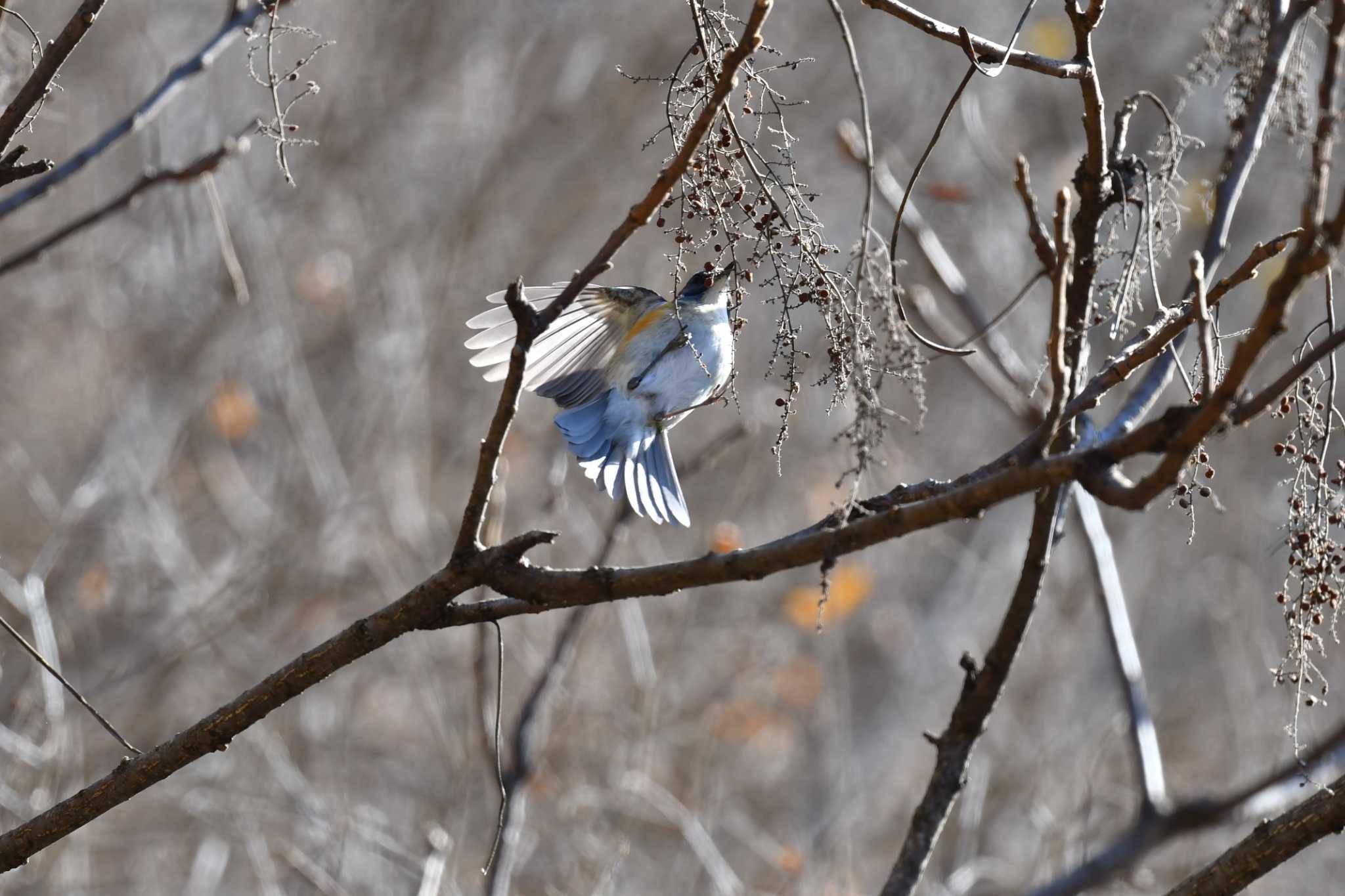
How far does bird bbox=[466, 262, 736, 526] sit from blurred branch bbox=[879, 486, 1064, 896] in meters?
0.81

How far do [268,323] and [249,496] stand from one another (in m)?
0.91

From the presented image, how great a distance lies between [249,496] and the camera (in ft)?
20.0

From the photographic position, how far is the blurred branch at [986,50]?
1.52 m

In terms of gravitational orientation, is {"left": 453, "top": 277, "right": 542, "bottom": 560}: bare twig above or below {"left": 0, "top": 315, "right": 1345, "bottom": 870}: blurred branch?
above

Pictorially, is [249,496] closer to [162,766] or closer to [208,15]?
[208,15]

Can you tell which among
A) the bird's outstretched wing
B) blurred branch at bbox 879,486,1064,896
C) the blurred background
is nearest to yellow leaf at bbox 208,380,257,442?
the blurred background

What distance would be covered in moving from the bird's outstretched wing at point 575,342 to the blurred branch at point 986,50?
53.7 inches

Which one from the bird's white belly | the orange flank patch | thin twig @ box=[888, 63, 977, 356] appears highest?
the orange flank patch

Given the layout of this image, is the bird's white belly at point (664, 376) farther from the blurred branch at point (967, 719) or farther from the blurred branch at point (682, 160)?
the blurred branch at point (682, 160)

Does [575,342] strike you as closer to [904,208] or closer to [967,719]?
[967,719]

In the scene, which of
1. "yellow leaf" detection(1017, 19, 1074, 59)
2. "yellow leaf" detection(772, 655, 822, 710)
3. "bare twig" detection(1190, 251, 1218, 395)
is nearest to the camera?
"bare twig" detection(1190, 251, 1218, 395)

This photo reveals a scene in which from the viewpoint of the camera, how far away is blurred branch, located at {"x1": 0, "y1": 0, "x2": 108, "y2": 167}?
1.65m

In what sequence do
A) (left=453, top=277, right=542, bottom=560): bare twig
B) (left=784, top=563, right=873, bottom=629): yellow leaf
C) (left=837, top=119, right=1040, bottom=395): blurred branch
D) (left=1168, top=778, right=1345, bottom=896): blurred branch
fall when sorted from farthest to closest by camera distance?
1. (left=784, top=563, right=873, bottom=629): yellow leaf
2. (left=837, top=119, right=1040, bottom=395): blurred branch
3. (left=1168, top=778, right=1345, bottom=896): blurred branch
4. (left=453, top=277, right=542, bottom=560): bare twig

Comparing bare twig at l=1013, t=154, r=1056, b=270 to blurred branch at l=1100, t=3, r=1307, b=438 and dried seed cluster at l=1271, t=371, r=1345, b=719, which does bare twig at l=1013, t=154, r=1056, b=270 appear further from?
dried seed cluster at l=1271, t=371, r=1345, b=719
